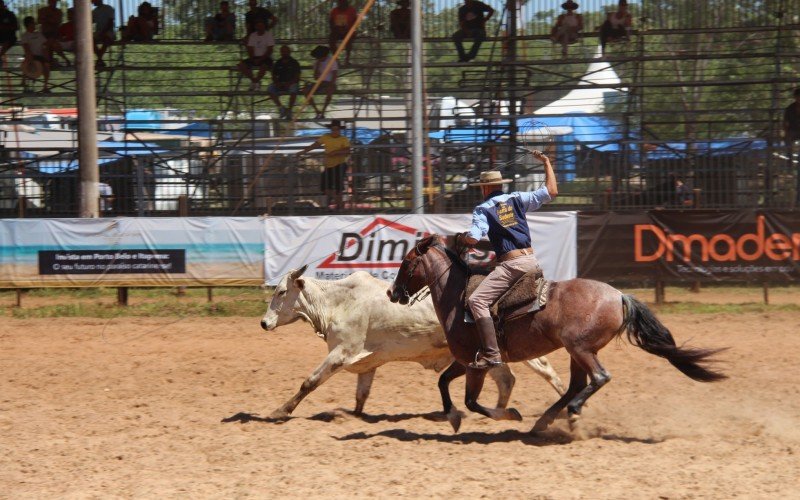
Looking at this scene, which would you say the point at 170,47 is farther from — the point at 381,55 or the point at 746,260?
the point at 746,260

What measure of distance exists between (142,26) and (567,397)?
18.0 m

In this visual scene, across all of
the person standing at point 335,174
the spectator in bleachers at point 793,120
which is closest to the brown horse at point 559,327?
the person standing at point 335,174

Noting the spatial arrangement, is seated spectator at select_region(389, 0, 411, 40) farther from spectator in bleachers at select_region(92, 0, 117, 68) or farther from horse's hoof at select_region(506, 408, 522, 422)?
horse's hoof at select_region(506, 408, 522, 422)

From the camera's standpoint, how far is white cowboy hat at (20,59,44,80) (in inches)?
925

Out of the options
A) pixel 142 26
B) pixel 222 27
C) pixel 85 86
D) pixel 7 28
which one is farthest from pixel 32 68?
pixel 85 86

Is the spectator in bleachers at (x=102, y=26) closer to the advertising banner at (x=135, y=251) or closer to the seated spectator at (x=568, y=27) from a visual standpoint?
the advertising banner at (x=135, y=251)

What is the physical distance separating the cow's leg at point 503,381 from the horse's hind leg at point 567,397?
736mm

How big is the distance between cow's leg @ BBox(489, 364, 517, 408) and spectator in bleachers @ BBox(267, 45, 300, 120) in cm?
1432

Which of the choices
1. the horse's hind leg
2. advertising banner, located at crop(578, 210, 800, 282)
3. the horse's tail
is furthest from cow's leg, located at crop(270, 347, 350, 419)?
advertising banner, located at crop(578, 210, 800, 282)

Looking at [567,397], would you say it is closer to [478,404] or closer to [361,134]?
[478,404]

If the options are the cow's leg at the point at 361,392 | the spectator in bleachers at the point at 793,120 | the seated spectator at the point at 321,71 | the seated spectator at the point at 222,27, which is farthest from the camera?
the seated spectator at the point at 222,27

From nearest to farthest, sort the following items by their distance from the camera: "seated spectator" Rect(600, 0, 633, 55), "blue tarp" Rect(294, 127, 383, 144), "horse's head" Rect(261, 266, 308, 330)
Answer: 1. "horse's head" Rect(261, 266, 308, 330)
2. "blue tarp" Rect(294, 127, 383, 144)
3. "seated spectator" Rect(600, 0, 633, 55)

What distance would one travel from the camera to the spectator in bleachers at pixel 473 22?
23.5m

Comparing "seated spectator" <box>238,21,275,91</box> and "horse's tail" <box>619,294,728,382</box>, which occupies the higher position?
"seated spectator" <box>238,21,275,91</box>
